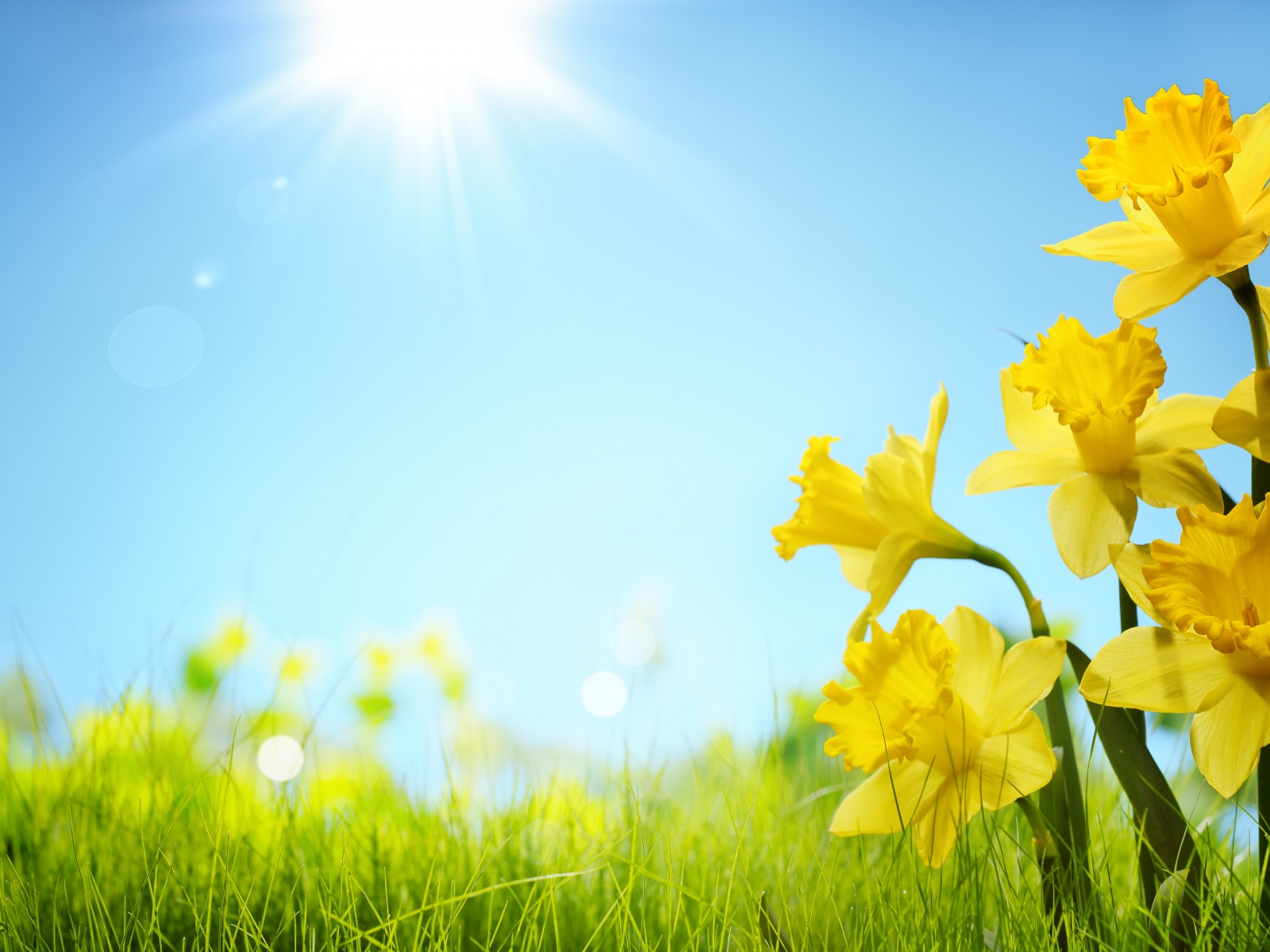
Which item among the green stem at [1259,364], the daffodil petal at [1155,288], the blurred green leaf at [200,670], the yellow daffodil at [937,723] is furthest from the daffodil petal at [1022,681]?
the blurred green leaf at [200,670]

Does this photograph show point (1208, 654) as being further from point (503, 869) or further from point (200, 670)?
point (200, 670)

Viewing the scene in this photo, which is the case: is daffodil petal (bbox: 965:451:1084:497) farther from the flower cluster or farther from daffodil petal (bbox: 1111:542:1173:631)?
daffodil petal (bbox: 1111:542:1173:631)

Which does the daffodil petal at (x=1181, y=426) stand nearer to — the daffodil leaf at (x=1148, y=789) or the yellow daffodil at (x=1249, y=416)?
the yellow daffodil at (x=1249, y=416)

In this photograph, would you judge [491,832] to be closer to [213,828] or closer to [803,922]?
[213,828]

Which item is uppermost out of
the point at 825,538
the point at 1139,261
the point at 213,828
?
the point at 1139,261

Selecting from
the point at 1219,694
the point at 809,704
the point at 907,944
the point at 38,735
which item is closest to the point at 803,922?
the point at 907,944

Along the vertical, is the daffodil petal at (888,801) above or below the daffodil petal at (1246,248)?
below
